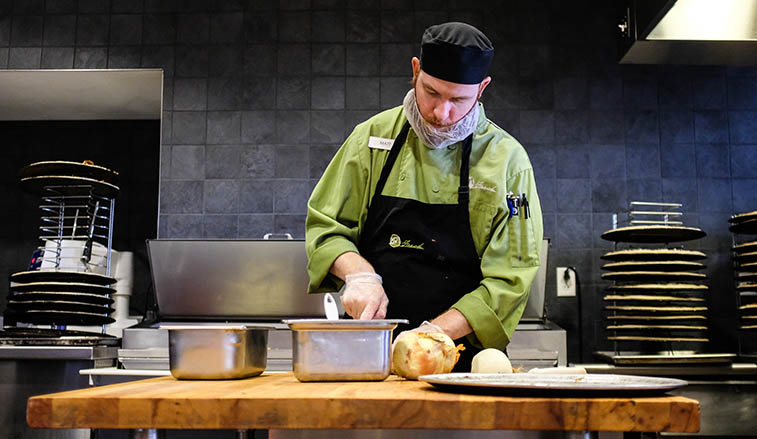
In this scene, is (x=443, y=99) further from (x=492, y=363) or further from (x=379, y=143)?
(x=492, y=363)

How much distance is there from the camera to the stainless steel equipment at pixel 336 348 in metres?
1.10

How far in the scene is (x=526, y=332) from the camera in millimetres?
2938

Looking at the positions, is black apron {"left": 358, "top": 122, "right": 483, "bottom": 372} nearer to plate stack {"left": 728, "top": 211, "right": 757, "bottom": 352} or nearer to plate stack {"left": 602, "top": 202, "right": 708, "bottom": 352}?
plate stack {"left": 602, "top": 202, "right": 708, "bottom": 352}

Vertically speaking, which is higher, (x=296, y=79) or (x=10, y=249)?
(x=296, y=79)

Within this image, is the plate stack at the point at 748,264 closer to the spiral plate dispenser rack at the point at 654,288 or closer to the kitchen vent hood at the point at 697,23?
the spiral plate dispenser rack at the point at 654,288

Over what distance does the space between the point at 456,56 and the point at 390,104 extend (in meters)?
2.19

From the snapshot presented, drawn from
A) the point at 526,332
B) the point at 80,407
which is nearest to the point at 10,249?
the point at 526,332

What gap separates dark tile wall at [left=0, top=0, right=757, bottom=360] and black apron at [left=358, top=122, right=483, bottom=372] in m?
2.01

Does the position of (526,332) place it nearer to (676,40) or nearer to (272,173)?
(676,40)

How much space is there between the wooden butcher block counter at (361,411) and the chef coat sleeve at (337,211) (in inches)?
28.3

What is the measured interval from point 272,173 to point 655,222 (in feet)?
5.82

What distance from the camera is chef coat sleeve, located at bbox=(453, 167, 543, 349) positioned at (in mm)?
1527

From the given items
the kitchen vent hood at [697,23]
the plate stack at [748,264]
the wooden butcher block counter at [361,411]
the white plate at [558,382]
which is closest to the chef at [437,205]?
the white plate at [558,382]

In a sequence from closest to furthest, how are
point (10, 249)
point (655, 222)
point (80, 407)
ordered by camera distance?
point (80, 407)
point (655, 222)
point (10, 249)
